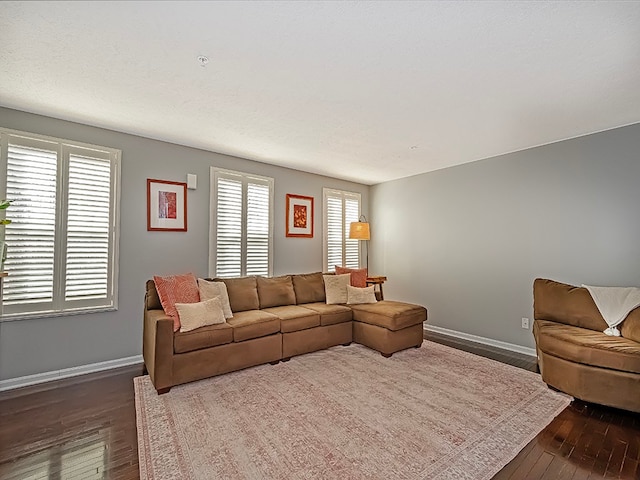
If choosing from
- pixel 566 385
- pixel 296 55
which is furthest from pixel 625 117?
pixel 296 55

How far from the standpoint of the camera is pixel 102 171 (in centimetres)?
351

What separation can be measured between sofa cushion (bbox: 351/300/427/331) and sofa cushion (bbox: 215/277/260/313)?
1.34 m

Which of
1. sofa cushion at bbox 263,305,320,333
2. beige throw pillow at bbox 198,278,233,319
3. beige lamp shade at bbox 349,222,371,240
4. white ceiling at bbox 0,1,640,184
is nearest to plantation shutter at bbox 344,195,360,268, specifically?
beige lamp shade at bbox 349,222,371,240

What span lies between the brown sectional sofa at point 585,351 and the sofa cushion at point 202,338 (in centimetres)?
310

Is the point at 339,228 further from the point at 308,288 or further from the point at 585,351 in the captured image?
the point at 585,351

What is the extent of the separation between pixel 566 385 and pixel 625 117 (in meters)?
2.71

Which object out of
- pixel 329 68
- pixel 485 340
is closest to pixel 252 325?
pixel 329 68

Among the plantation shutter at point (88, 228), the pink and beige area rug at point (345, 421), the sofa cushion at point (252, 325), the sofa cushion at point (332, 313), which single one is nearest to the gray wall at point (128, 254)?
the plantation shutter at point (88, 228)

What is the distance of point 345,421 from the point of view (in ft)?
7.90

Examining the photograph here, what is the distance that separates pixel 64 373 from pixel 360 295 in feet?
11.4

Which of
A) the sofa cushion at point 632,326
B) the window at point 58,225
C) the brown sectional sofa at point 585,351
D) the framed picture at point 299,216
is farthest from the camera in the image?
the framed picture at point 299,216

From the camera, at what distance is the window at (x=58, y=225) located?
9.91ft

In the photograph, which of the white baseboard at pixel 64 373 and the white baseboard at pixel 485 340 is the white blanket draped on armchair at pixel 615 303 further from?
the white baseboard at pixel 64 373

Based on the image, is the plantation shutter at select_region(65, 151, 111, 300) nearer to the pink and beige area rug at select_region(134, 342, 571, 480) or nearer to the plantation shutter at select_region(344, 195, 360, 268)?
the pink and beige area rug at select_region(134, 342, 571, 480)
